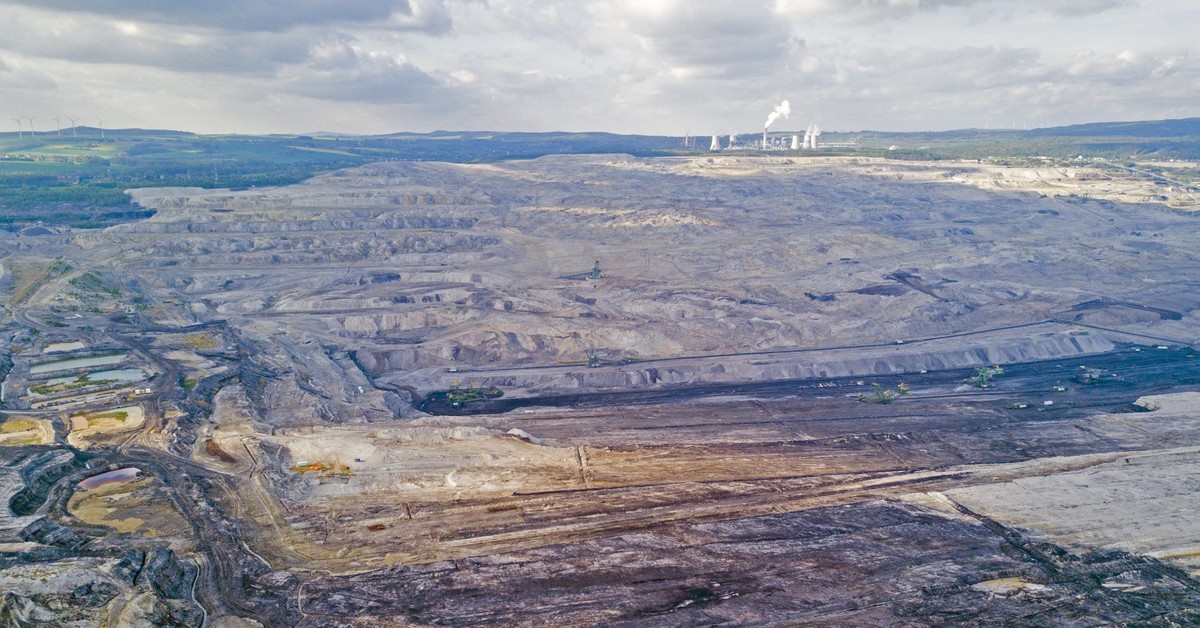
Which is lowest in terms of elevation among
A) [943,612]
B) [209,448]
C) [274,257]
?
[943,612]

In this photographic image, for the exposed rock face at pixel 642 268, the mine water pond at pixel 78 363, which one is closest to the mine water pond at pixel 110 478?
the exposed rock face at pixel 642 268

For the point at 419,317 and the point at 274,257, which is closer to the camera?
the point at 419,317

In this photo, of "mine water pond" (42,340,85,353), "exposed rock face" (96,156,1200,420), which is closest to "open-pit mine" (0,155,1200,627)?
"mine water pond" (42,340,85,353)

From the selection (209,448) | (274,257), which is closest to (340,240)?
(274,257)

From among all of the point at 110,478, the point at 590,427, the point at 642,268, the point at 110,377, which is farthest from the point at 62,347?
the point at 642,268

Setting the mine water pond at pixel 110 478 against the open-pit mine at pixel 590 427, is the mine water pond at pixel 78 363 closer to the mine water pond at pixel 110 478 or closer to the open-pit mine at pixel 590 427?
the open-pit mine at pixel 590 427

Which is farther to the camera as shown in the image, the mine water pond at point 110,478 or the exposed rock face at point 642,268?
the exposed rock face at point 642,268

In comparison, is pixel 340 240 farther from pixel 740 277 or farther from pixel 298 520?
pixel 298 520
